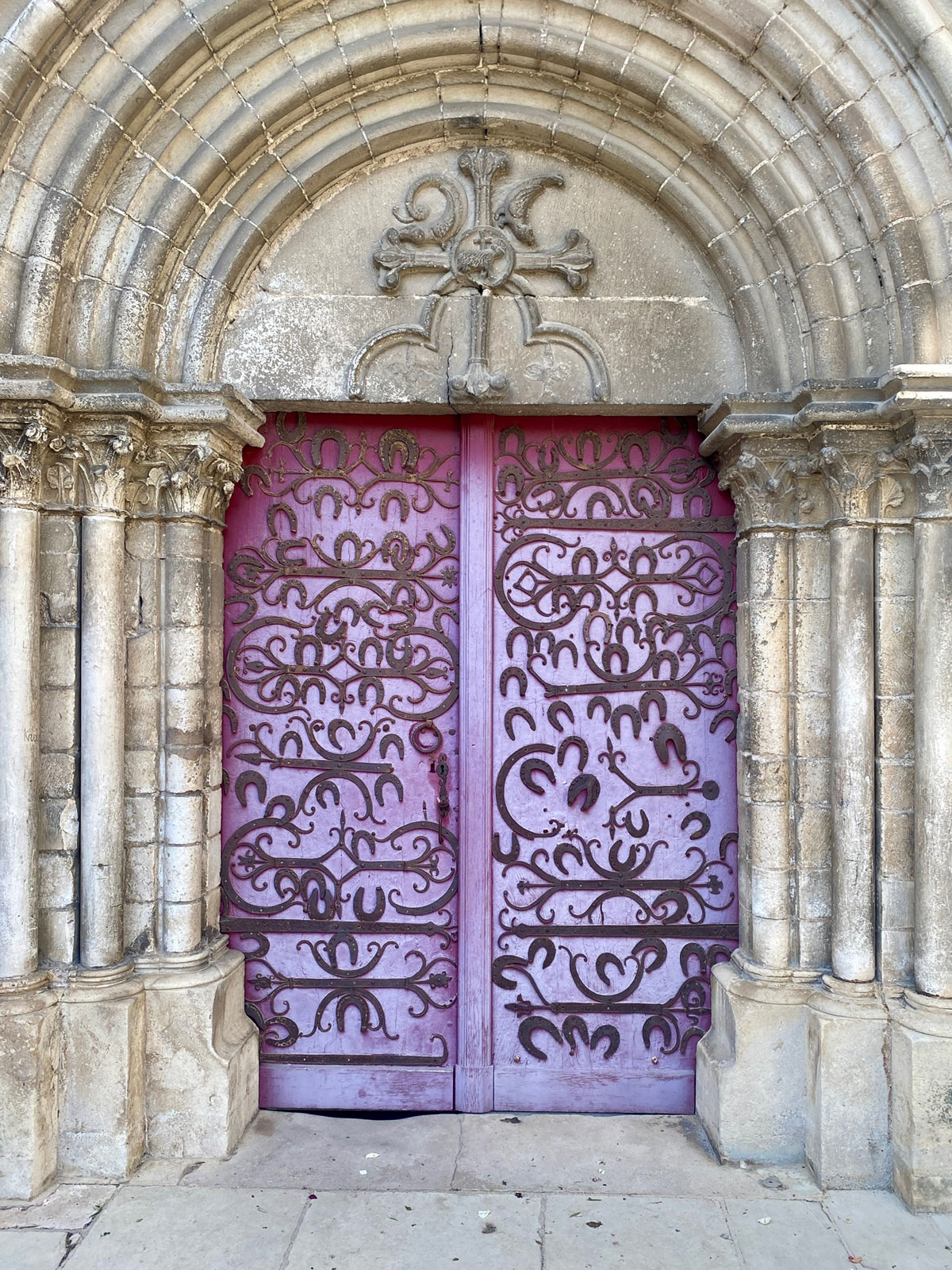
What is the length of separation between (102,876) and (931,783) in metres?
2.75

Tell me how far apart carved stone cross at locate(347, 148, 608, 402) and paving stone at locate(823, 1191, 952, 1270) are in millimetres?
2784

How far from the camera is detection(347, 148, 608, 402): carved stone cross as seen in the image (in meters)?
3.37

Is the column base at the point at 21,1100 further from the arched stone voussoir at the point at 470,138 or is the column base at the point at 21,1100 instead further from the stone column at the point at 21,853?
the arched stone voussoir at the point at 470,138

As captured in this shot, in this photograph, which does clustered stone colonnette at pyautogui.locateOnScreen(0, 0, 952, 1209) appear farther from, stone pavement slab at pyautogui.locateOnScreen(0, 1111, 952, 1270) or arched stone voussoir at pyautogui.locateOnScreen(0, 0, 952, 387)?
stone pavement slab at pyautogui.locateOnScreen(0, 1111, 952, 1270)

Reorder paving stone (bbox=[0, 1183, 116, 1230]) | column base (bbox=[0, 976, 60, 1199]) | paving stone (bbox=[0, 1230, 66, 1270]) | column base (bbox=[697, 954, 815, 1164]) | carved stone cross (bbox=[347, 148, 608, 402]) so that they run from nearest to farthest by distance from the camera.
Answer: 1. paving stone (bbox=[0, 1230, 66, 1270])
2. paving stone (bbox=[0, 1183, 116, 1230])
3. column base (bbox=[0, 976, 60, 1199])
4. column base (bbox=[697, 954, 815, 1164])
5. carved stone cross (bbox=[347, 148, 608, 402])

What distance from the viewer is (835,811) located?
10.3 feet

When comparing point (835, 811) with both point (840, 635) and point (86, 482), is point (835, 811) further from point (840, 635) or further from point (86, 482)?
point (86, 482)

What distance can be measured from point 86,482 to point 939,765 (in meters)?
2.95

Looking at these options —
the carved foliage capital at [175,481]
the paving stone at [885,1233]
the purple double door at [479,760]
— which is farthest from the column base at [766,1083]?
the carved foliage capital at [175,481]

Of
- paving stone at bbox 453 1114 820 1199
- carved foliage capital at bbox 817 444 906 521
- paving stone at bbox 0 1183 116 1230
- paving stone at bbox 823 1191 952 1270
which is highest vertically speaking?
carved foliage capital at bbox 817 444 906 521

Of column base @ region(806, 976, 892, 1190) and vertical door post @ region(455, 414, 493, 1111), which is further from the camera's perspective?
vertical door post @ region(455, 414, 493, 1111)

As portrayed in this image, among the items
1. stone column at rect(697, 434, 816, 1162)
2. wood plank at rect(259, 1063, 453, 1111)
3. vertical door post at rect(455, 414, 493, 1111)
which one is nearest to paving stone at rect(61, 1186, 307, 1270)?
wood plank at rect(259, 1063, 453, 1111)

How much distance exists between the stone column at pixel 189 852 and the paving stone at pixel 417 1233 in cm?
54

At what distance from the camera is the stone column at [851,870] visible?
9.85 ft
